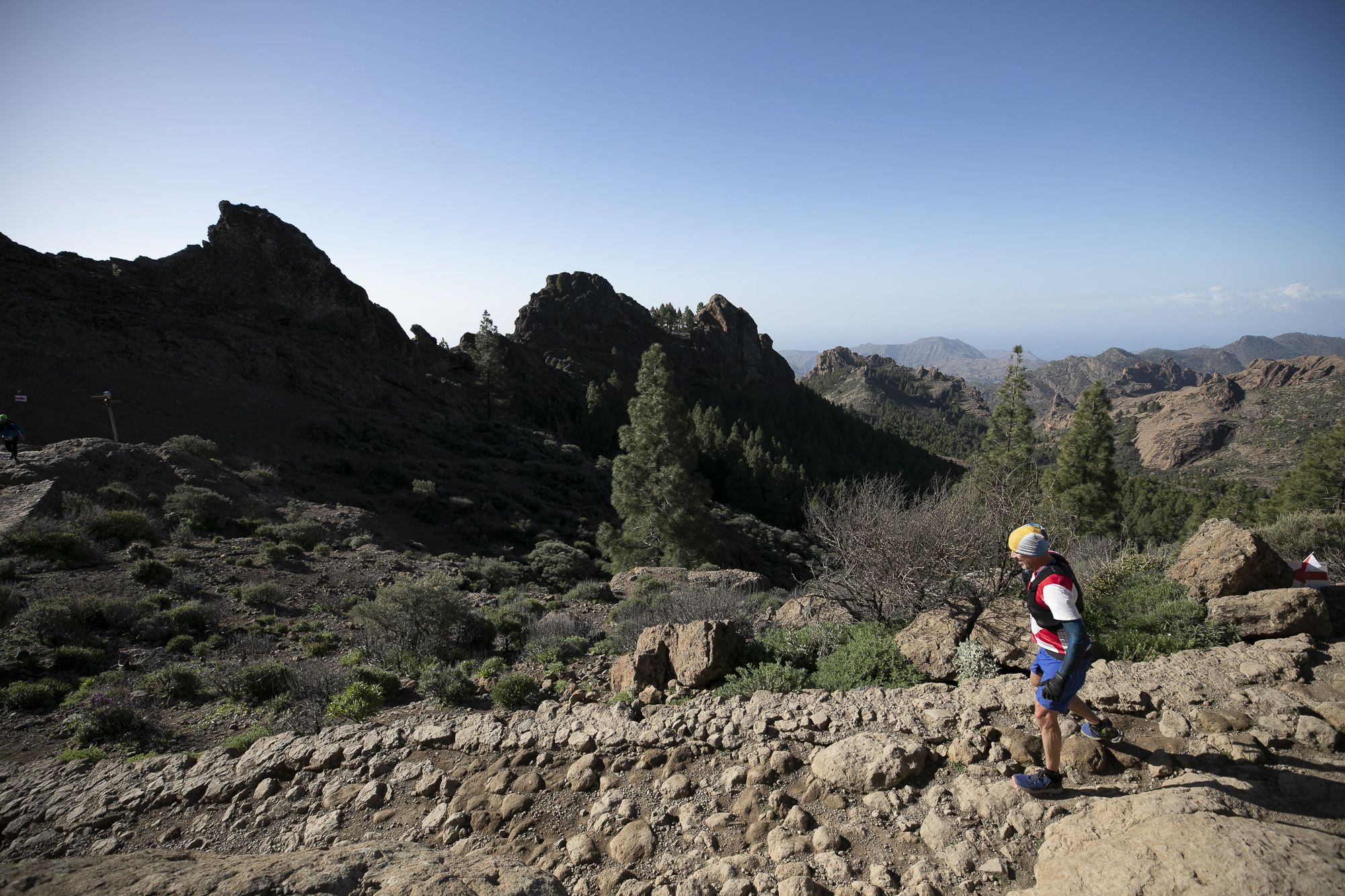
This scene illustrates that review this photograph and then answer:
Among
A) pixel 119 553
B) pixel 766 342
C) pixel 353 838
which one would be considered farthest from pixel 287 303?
pixel 766 342

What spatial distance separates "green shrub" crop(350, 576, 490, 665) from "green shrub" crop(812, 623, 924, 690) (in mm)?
5366

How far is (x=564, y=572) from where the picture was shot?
15.9 metres

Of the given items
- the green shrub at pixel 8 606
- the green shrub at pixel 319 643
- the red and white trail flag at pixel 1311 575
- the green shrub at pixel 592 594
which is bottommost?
the green shrub at pixel 592 594

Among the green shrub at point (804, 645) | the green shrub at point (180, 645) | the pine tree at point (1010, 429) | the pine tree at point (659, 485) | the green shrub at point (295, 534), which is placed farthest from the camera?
the pine tree at point (1010, 429)

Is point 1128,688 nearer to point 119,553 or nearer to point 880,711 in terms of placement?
point 880,711

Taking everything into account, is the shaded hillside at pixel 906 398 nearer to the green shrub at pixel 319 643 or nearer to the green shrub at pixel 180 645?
the green shrub at pixel 319 643

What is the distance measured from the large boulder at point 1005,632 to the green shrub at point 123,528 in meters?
15.7

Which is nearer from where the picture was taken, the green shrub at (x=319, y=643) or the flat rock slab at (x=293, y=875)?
the flat rock slab at (x=293, y=875)

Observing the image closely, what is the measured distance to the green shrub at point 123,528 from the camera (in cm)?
1119

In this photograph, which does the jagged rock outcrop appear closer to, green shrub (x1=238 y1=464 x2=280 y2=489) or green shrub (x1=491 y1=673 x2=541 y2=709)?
green shrub (x1=238 y1=464 x2=280 y2=489)

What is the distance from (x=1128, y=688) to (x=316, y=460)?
28.4 meters

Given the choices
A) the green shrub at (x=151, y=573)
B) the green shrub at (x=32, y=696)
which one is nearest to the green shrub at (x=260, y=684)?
the green shrub at (x=32, y=696)

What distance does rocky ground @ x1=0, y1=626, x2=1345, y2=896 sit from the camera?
3.20m

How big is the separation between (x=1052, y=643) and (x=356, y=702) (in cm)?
692
